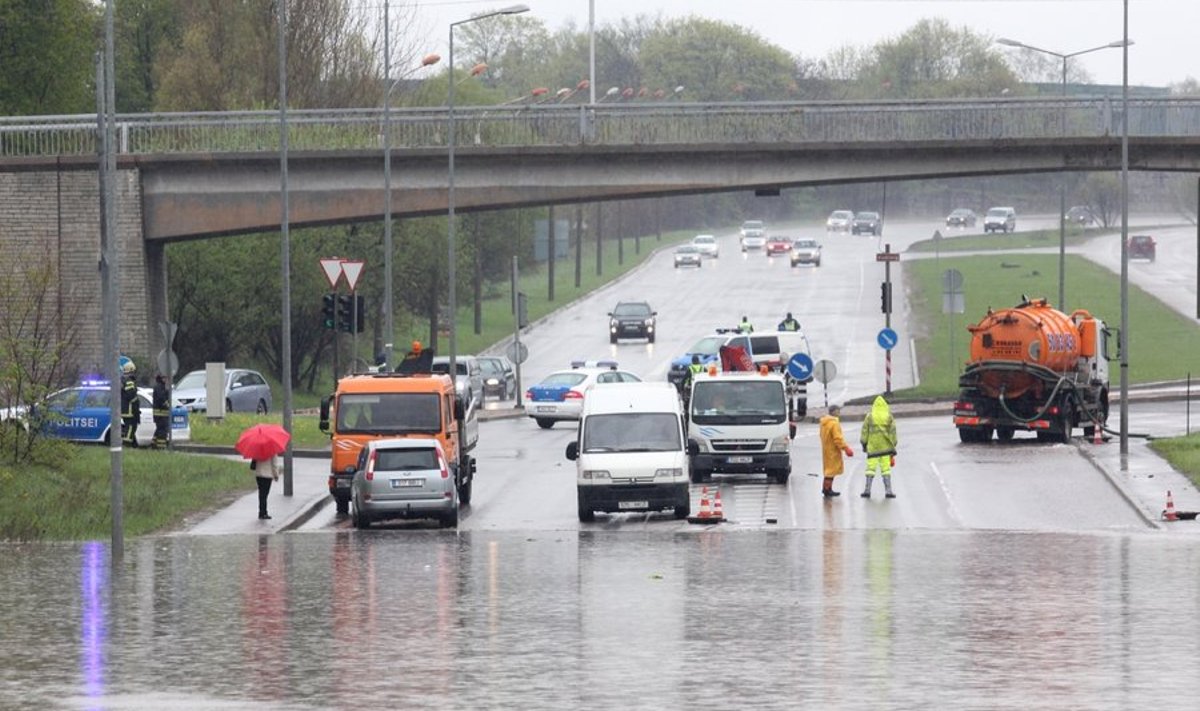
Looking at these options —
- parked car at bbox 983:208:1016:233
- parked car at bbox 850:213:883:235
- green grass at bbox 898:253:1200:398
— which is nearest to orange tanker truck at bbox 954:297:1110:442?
green grass at bbox 898:253:1200:398

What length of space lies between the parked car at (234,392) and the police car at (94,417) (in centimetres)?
582

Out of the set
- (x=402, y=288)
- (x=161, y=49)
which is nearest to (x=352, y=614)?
(x=402, y=288)

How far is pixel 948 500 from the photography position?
3634cm

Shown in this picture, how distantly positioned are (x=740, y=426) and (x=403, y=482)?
333 inches

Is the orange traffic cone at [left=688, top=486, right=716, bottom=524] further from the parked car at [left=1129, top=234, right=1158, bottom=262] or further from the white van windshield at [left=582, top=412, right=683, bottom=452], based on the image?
the parked car at [left=1129, top=234, right=1158, bottom=262]

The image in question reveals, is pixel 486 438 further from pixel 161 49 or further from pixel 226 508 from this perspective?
pixel 161 49

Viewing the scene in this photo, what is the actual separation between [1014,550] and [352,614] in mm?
9653

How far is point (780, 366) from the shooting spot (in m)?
64.8

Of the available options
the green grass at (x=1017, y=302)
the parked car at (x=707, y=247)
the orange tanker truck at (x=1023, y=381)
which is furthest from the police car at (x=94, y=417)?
the parked car at (x=707, y=247)

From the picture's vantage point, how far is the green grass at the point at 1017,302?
7319 cm

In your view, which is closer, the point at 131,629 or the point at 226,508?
the point at 131,629

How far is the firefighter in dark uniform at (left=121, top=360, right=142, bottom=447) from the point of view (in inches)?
1726

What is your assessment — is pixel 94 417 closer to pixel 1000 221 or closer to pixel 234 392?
pixel 234 392

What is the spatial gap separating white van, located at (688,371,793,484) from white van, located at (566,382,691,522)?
446 centimetres
